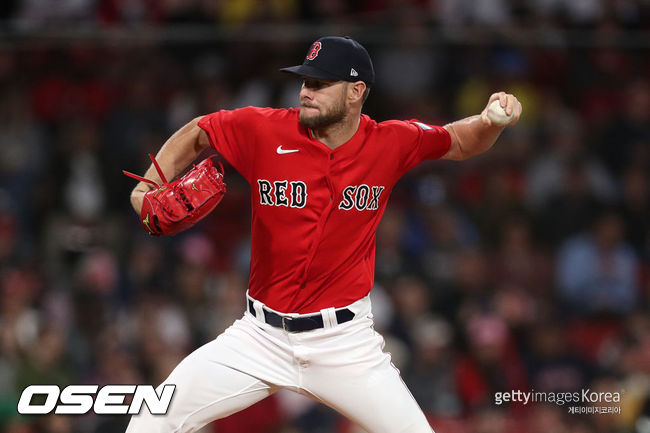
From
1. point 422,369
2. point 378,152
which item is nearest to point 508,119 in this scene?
point 378,152

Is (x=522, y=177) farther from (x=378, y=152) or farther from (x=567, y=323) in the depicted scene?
(x=378, y=152)

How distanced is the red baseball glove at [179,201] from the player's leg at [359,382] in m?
0.72

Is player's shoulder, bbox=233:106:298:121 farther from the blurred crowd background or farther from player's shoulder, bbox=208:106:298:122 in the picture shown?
the blurred crowd background

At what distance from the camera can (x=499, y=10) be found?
27.3 ft

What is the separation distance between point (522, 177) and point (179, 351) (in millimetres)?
3216

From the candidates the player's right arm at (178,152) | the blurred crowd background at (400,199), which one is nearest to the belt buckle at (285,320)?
the player's right arm at (178,152)

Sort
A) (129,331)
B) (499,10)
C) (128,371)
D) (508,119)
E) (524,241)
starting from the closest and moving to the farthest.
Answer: (508,119)
(128,371)
(129,331)
(524,241)
(499,10)

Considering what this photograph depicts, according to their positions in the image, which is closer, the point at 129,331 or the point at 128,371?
the point at 128,371

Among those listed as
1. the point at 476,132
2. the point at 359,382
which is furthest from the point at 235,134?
the point at 359,382

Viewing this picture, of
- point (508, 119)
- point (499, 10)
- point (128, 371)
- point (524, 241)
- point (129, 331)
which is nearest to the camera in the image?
point (508, 119)

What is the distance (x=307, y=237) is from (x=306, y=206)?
13 centimetres

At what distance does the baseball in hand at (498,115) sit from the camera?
393cm

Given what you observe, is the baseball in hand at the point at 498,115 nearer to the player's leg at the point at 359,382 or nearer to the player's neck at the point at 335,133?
the player's neck at the point at 335,133

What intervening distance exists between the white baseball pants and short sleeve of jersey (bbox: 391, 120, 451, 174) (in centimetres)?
70
